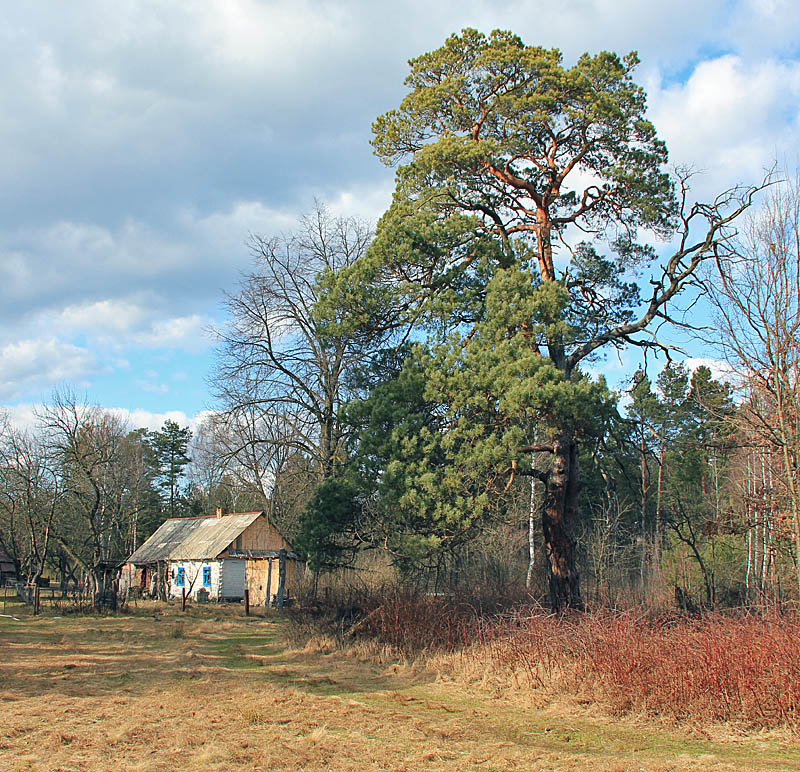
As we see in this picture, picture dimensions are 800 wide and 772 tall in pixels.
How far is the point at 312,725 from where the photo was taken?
8.71m

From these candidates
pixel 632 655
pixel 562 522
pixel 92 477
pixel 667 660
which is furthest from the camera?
pixel 92 477

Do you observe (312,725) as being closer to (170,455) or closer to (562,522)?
(562,522)

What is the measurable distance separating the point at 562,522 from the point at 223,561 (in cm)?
2545

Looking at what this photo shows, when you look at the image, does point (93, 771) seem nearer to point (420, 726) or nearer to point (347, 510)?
point (420, 726)

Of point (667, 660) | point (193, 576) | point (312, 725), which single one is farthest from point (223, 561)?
point (667, 660)

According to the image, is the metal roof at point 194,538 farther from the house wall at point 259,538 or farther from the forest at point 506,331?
the forest at point 506,331

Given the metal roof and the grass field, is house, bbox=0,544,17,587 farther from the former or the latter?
the grass field

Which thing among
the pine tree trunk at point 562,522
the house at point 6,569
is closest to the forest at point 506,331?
the pine tree trunk at point 562,522

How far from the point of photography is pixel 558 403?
1175 cm

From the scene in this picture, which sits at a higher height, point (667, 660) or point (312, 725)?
point (667, 660)

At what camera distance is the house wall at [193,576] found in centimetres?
3597

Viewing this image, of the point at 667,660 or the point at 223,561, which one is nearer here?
the point at 667,660

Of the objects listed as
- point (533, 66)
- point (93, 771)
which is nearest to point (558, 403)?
point (533, 66)

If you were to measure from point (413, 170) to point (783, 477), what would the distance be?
9164 millimetres
